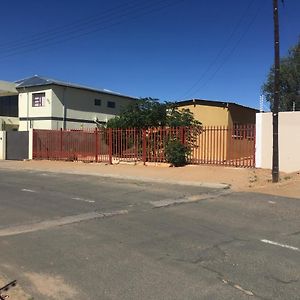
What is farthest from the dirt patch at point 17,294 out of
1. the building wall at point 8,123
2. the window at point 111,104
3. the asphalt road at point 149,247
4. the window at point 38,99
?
the window at point 111,104

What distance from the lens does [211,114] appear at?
97.2ft

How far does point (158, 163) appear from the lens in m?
23.7

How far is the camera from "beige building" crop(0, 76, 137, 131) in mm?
37938

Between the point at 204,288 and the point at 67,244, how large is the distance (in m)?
2.99

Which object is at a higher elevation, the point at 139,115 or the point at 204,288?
the point at 139,115

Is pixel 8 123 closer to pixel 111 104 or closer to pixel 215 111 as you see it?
pixel 111 104

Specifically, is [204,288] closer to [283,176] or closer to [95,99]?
[283,176]

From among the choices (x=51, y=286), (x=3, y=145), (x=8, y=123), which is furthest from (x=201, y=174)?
(x=8, y=123)

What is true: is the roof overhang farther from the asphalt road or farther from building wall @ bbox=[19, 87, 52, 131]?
the asphalt road

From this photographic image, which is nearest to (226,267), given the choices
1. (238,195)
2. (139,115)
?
(238,195)

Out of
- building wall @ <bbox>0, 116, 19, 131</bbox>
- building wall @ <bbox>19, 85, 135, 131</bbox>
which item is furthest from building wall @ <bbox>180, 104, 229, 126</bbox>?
building wall @ <bbox>0, 116, 19, 131</bbox>

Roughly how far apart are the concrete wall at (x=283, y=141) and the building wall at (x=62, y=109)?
21.1 m

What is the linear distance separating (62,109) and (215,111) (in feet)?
46.0

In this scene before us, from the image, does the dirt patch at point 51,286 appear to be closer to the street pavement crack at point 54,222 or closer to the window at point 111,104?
the street pavement crack at point 54,222
